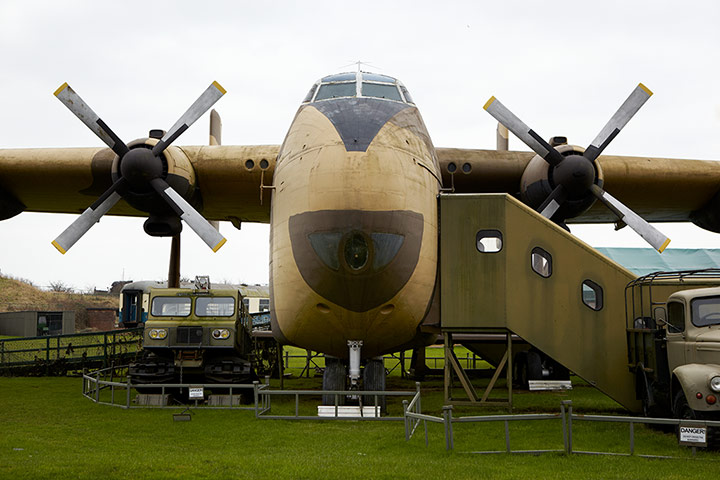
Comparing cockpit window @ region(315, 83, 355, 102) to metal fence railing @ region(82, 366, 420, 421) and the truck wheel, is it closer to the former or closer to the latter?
metal fence railing @ region(82, 366, 420, 421)

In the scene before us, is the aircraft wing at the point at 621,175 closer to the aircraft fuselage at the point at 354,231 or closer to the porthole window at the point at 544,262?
the porthole window at the point at 544,262

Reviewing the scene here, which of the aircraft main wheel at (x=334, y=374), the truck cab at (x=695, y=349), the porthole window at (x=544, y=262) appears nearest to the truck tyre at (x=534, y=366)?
the porthole window at (x=544, y=262)

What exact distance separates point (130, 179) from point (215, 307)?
324cm

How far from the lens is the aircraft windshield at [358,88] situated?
→ 39.9 feet

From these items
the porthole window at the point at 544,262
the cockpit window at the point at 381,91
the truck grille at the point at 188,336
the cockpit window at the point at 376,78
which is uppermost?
the cockpit window at the point at 376,78

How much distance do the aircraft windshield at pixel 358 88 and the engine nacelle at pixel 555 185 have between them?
12.5 feet

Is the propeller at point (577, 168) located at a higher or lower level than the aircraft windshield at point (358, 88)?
lower

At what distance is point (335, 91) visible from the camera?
1229cm

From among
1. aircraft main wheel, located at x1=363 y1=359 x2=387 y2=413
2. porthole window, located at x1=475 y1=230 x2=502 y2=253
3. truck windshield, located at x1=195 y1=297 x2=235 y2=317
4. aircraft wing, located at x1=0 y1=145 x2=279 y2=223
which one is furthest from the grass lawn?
aircraft wing, located at x1=0 y1=145 x2=279 y2=223

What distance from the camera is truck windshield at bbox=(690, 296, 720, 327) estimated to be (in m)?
8.83

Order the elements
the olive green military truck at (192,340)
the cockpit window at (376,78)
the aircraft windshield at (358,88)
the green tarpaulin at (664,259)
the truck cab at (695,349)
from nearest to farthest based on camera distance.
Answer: the truck cab at (695,349) < the aircraft windshield at (358,88) < the cockpit window at (376,78) < the olive green military truck at (192,340) < the green tarpaulin at (664,259)

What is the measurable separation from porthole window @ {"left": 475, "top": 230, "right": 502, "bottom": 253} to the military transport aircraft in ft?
2.41

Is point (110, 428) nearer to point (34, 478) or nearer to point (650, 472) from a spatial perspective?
point (34, 478)

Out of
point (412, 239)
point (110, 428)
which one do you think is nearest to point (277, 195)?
point (412, 239)
